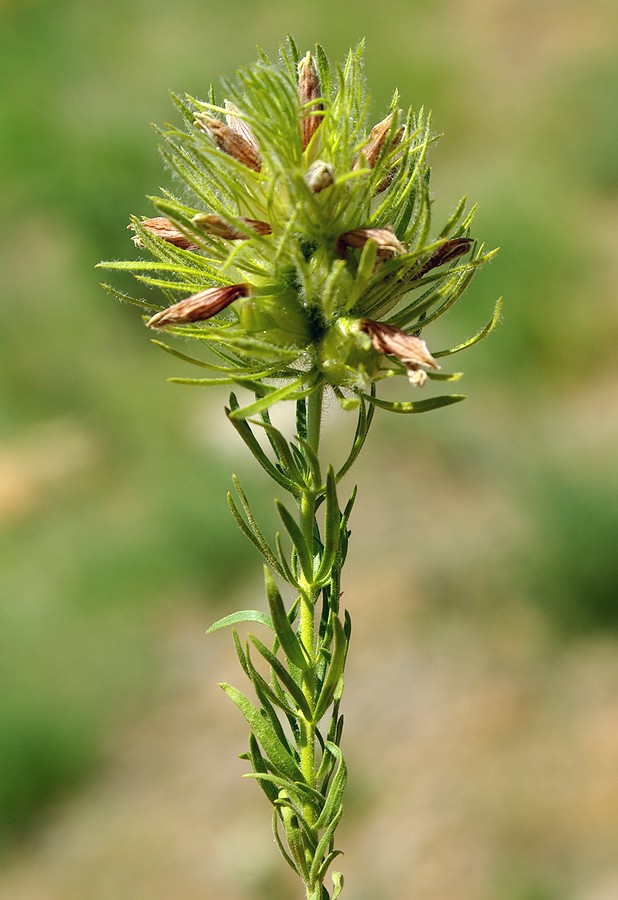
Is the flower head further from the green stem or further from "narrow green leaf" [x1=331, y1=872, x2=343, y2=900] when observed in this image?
"narrow green leaf" [x1=331, y1=872, x2=343, y2=900]

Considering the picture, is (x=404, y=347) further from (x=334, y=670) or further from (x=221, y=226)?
(x=334, y=670)

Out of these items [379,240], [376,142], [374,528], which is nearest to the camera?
[379,240]

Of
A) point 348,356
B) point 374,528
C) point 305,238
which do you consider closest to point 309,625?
point 348,356

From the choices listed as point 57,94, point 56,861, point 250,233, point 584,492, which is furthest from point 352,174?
point 57,94

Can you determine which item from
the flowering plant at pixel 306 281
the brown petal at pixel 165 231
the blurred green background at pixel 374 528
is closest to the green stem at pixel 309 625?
the flowering plant at pixel 306 281

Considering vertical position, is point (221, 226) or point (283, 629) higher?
A: point (221, 226)

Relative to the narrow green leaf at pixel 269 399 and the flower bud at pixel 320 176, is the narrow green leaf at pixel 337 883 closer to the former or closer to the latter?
the narrow green leaf at pixel 269 399

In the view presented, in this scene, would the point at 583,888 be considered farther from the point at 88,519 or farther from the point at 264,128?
the point at 88,519
